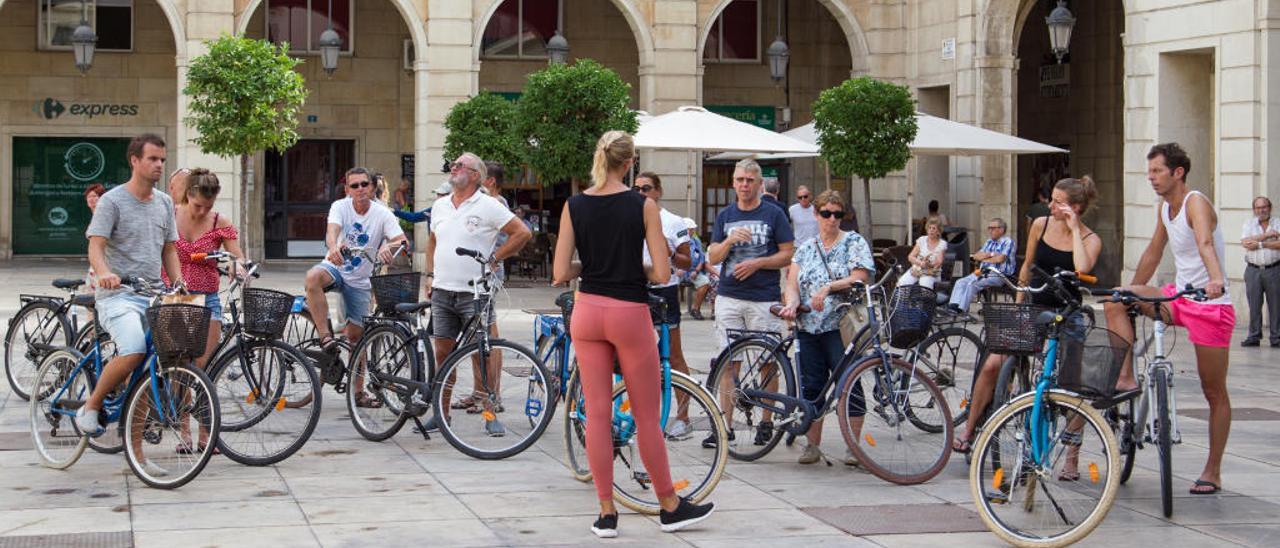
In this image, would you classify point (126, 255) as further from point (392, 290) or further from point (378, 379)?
point (392, 290)

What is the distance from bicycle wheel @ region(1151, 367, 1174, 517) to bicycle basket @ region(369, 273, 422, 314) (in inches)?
179

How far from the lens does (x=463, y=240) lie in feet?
34.8

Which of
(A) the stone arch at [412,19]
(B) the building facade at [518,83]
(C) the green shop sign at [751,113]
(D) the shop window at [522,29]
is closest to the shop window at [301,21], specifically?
(B) the building facade at [518,83]

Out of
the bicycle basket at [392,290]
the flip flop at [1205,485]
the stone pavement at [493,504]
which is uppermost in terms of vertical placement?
the bicycle basket at [392,290]

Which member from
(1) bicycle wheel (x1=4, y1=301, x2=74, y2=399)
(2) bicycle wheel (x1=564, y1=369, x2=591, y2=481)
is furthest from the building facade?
(2) bicycle wheel (x1=564, y1=369, x2=591, y2=481)

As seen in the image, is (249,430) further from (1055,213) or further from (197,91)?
(197,91)

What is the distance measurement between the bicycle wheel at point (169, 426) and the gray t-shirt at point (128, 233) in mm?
568

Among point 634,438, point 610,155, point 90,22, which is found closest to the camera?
point 610,155

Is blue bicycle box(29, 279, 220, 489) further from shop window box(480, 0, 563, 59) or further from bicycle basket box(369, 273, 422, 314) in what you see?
shop window box(480, 0, 563, 59)

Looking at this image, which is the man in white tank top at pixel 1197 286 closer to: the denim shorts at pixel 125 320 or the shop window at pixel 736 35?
the denim shorts at pixel 125 320

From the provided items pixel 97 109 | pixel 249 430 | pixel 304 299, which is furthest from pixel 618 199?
pixel 97 109

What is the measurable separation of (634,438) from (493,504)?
2.52 ft

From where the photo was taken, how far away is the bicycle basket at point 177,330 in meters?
8.53

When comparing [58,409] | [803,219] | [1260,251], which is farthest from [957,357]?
[803,219]
